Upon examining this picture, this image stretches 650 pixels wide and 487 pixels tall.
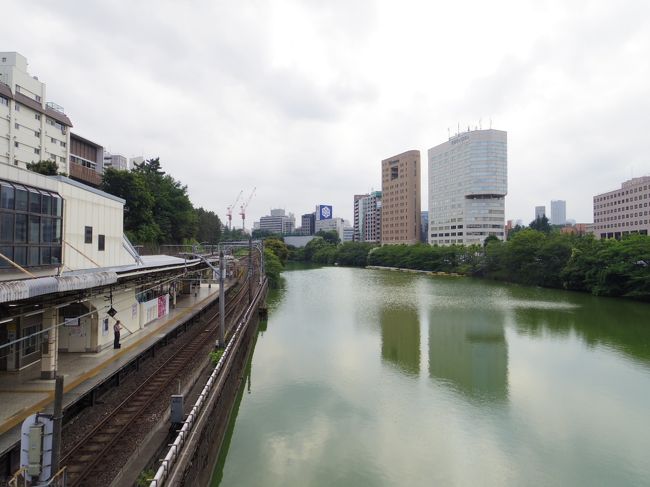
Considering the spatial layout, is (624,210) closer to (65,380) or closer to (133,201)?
(133,201)

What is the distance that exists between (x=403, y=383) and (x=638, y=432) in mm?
6844

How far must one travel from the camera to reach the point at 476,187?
84562 millimetres

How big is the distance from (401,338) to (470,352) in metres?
3.77

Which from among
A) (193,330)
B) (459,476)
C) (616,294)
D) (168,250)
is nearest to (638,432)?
(459,476)

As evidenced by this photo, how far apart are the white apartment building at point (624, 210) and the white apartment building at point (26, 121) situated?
88680 millimetres

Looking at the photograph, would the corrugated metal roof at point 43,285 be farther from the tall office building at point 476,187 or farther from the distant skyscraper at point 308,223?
the distant skyscraper at point 308,223

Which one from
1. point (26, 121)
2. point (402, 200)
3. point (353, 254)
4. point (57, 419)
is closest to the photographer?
point (57, 419)

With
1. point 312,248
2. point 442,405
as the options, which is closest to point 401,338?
point 442,405

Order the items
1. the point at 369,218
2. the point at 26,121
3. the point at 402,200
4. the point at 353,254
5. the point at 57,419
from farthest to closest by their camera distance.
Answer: the point at 369,218 < the point at 402,200 < the point at 353,254 < the point at 26,121 < the point at 57,419

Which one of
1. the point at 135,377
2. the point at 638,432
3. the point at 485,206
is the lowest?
the point at 638,432

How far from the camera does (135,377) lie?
39.3 feet

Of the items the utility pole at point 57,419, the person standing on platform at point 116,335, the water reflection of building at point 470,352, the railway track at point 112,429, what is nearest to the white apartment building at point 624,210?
the water reflection of building at point 470,352

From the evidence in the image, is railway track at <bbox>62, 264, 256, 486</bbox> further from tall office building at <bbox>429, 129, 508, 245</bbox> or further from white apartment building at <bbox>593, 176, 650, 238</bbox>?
white apartment building at <bbox>593, 176, 650, 238</bbox>

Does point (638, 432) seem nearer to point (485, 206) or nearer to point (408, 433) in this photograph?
point (408, 433)
